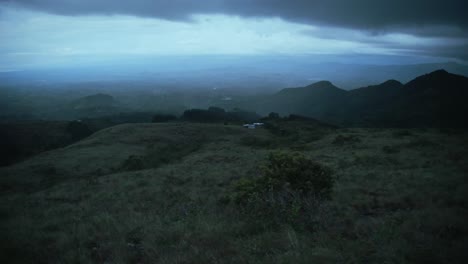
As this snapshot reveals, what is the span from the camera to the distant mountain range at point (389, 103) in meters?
82.0

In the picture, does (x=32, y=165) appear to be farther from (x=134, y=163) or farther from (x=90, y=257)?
(x=90, y=257)

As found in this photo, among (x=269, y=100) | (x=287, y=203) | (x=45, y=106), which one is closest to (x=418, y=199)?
(x=287, y=203)

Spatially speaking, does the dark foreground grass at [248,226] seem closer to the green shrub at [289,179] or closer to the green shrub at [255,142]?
the green shrub at [289,179]

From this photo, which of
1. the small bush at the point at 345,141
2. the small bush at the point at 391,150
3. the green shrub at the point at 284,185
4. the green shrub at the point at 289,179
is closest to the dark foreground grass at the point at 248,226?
the green shrub at the point at 284,185

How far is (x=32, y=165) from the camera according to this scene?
26.7 metres

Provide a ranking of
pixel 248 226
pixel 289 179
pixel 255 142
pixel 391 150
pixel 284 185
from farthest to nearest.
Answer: pixel 255 142
pixel 391 150
pixel 289 179
pixel 284 185
pixel 248 226

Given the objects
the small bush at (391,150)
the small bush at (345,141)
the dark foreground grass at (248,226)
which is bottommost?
the small bush at (345,141)

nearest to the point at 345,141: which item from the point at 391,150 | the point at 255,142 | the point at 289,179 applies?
the point at 391,150

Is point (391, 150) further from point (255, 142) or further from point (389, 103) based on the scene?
point (389, 103)

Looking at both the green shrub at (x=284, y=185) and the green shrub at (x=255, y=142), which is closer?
the green shrub at (x=284, y=185)

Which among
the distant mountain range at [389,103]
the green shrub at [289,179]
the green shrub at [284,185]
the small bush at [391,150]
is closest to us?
the green shrub at [284,185]

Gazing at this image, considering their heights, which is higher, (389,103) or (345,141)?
(345,141)

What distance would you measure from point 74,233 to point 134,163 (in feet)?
70.4

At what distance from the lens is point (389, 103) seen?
4338 inches
